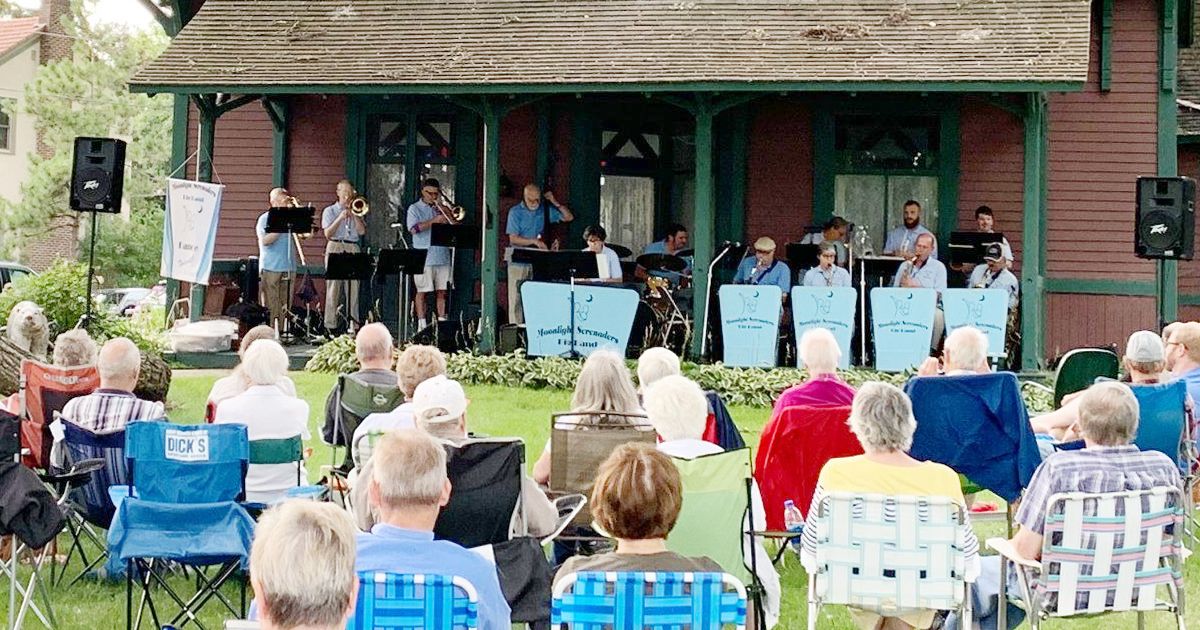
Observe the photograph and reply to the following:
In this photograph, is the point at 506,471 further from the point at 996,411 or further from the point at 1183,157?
the point at 1183,157

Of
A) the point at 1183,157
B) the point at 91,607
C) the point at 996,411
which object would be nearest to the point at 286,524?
the point at 91,607

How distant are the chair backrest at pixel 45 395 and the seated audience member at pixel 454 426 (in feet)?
7.52

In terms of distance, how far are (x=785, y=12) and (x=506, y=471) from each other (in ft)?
36.7

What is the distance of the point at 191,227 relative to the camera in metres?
16.2

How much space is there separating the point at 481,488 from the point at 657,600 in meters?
1.56

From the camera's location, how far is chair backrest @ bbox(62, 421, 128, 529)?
707cm

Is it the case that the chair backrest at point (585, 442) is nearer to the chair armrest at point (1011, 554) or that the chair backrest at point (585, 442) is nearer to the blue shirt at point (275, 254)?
the chair armrest at point (1011, 554)

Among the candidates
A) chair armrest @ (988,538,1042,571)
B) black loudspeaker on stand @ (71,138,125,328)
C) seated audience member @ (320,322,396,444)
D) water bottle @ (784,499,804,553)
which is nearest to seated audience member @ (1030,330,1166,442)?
water bottle @ (784,499,804,553)

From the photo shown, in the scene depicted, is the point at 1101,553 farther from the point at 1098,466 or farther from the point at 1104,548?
the point at 1098,466

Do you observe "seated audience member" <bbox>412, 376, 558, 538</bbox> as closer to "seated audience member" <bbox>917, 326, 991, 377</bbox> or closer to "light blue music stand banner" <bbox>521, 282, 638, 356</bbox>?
"seated audience member" <bbox>917, 326, 991, 377</bbox>

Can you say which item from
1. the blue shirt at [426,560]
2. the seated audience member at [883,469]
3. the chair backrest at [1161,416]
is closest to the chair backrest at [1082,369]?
the chair backrest at [1161,416]

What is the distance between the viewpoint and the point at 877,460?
5.95 meters

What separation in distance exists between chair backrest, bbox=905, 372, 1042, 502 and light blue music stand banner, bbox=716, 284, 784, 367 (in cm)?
683

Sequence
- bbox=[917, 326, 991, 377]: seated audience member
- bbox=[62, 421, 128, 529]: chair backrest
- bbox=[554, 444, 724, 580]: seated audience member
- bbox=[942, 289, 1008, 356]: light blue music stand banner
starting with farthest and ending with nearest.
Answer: bbox=[942, 289, 1008, 356]: light blue music stand banner < bbox=[917, 326, 991, 377]: seated audience member < bbox=[62, 421, 128, 529]: chair backrest < bbox=[554, 444, 724, 580]: seated audience member
